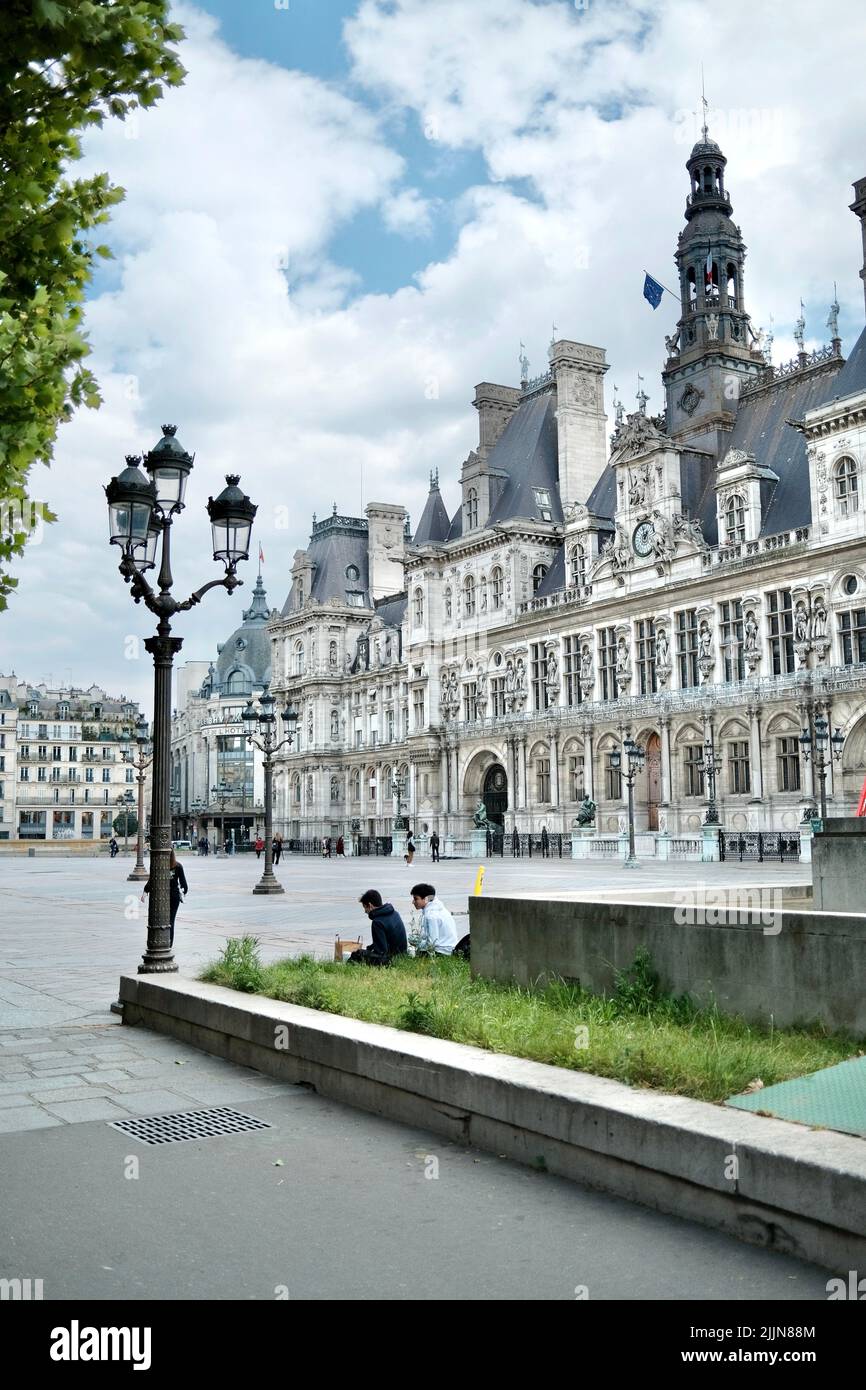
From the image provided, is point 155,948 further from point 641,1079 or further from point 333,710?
point 333,710

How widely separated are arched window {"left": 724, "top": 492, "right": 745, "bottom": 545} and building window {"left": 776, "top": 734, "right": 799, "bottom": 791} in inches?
339

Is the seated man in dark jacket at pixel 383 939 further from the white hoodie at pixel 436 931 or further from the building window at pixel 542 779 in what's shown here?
the building window at pixel 542 779

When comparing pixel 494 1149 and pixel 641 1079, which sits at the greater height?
pixel 641 1079

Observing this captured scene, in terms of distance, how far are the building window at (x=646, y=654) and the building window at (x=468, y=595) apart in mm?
14458

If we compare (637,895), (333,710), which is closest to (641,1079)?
(637,895)

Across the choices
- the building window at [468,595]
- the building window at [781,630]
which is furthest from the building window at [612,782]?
the building window at [468,595]

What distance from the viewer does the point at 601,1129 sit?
18.0 feet

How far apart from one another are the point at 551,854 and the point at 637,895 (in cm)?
4338

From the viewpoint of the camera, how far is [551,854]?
171ft

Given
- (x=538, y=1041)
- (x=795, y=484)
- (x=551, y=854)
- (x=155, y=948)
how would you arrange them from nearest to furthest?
(x=538, y=1041)
(x=155, y=948)
(x=795, y=484)
(x=551, y=854)

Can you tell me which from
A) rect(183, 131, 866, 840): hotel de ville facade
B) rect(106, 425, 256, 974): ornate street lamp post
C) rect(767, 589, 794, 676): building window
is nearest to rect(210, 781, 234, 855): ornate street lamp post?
rect(183, 131, 866, 840): hotel de ville facade

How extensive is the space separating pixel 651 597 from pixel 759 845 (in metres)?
15.1

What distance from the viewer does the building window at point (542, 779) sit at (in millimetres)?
57781

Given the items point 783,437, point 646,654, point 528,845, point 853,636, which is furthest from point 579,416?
point 853,636
